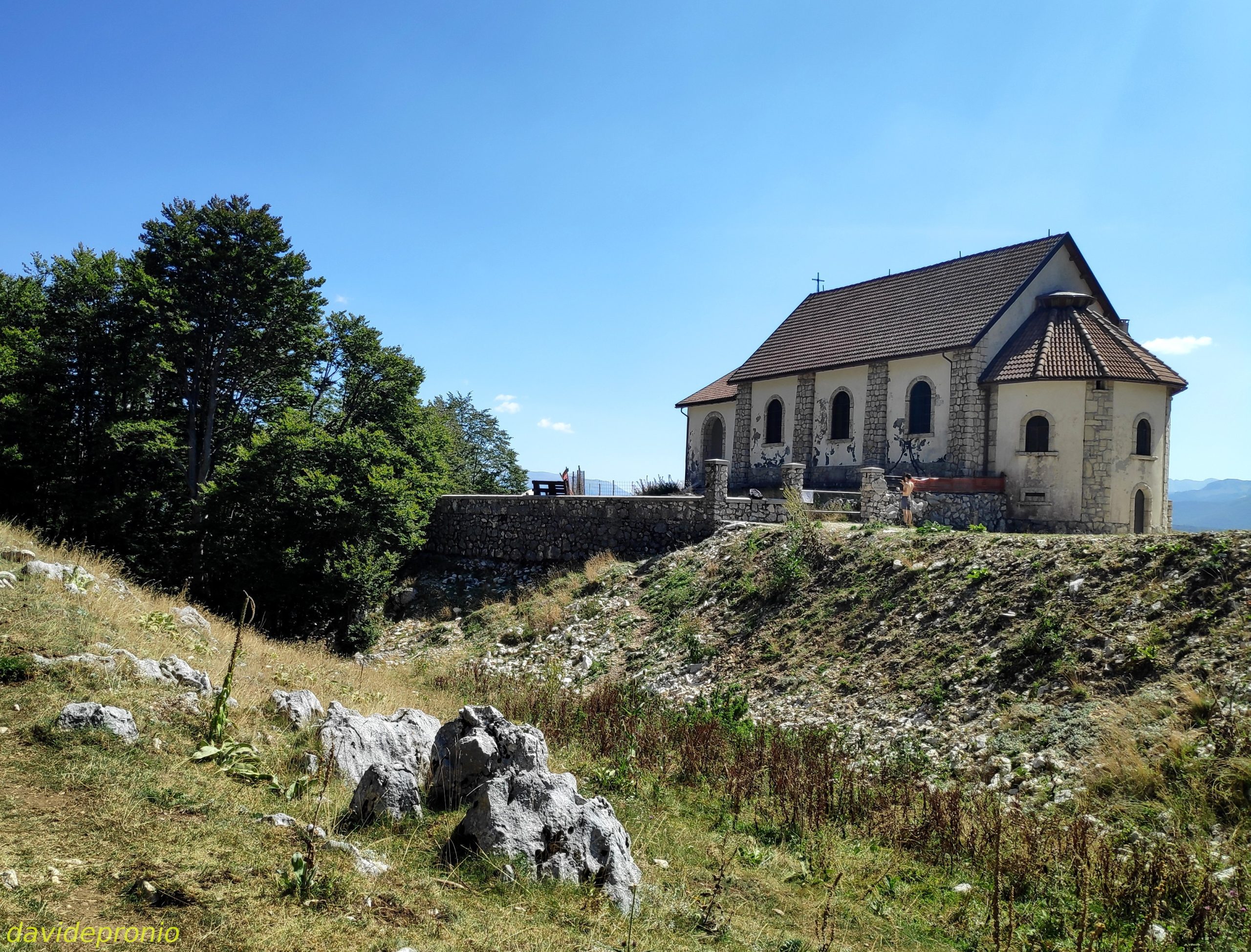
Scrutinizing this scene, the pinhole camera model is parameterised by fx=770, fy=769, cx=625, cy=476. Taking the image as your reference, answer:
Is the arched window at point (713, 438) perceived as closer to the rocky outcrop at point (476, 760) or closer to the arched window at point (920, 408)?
the arched window at point (920, 408)

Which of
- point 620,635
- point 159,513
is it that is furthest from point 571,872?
point 159,513

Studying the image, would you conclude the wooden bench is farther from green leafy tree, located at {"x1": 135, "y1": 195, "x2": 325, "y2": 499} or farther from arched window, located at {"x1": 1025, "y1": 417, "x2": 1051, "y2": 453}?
arched window, located at {"x1": 1025, "y1": 417, "x2": 1051, "y2": 453}

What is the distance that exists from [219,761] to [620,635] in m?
12.6

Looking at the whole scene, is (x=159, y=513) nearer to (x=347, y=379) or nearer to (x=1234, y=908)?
(x=347, y=379)

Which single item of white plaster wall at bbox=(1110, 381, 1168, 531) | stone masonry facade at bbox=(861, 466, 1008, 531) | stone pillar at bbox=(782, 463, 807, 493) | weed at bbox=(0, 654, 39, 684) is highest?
white plaster wall at bbox=(1110, 381, 1168, 531)

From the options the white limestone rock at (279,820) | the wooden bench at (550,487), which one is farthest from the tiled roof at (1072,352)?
the white limestone rock at (279,820)

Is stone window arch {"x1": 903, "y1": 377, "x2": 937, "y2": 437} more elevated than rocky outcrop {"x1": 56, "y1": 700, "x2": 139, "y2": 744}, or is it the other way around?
stone window arch {"x1": 903, "y1": 377, "x2": 937, "y2": 437}

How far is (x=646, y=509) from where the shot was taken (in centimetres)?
2294

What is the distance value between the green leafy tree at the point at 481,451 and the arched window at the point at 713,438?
44.2ft

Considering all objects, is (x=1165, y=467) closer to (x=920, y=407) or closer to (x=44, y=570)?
(x=920, y=407)

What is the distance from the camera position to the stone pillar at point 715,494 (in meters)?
21.7

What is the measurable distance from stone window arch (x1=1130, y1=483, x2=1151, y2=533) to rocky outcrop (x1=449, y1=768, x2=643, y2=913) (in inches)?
855

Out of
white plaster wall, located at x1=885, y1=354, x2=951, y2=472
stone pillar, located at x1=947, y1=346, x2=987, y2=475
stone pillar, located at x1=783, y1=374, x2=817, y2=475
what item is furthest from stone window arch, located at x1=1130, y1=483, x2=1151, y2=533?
stone pillar, located at x1=783, y1=374, x2=817, y2=475

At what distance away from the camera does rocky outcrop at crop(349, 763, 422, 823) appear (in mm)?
6020
